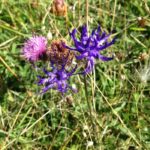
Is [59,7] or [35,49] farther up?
[59,7]

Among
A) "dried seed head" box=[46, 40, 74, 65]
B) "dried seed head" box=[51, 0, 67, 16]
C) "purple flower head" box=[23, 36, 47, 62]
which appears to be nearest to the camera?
"dried seed head" box=[46, 40, 74, 65]

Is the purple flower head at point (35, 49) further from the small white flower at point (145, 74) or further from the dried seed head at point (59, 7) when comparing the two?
the small white flower at point (145, 74)

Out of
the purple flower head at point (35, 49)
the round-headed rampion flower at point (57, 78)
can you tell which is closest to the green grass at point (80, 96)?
the purple flower head at point (35, 49)

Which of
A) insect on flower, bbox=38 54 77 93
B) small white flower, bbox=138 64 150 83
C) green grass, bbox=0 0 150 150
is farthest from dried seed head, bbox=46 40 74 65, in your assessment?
small white flower, bbox=138 64 150 83

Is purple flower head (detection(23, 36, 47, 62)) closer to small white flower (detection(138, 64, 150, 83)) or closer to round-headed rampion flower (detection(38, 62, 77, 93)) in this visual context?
round-headed rampion flower (detection(38, 62, 77, 93))

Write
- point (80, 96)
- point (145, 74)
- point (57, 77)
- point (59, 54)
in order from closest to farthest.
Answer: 1. point (59, 54)
2. point (57, 77)
3. point (145, 74)
4. point (80, 96)

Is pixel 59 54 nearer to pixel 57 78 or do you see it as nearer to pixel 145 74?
pixel 57 78

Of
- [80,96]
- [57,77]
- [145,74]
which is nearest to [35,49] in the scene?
[57,77]
